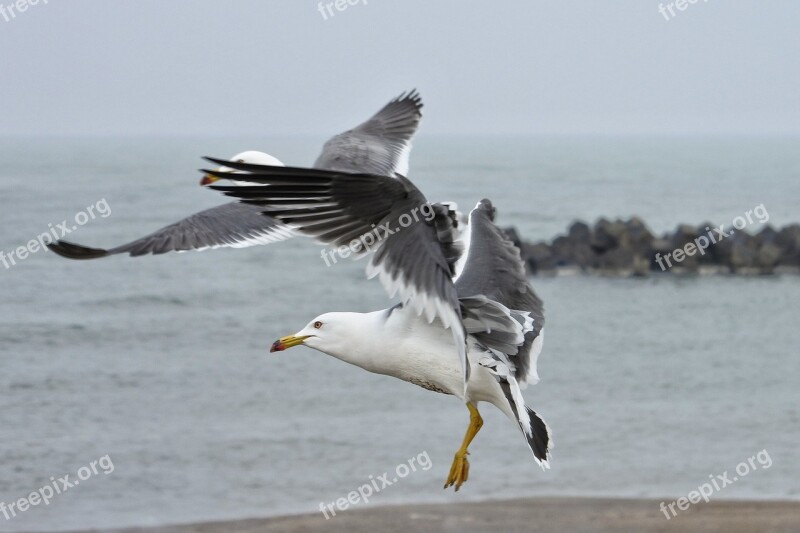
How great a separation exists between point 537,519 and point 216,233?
8.29 m

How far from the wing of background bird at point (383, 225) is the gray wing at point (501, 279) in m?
0.62

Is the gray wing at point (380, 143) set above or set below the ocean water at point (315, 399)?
above

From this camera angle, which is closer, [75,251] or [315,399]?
[75,251]

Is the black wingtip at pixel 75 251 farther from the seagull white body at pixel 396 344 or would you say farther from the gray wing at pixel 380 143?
the gray wing at pixel 380 143

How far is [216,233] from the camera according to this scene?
7.95 m

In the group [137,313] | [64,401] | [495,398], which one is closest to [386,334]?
[495,398]

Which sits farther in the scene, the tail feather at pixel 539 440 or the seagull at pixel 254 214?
the seagull at pixel 254 214

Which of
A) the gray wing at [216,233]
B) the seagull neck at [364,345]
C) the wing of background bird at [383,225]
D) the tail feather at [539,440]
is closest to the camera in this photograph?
the wing of background bird at [383,225]

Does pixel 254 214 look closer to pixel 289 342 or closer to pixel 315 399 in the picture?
pixel 289 342

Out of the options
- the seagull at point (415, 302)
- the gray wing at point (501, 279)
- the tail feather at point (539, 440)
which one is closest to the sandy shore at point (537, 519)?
the gray wing at point (501, 279)

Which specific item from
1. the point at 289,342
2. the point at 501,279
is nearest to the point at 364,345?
the point at 289,342

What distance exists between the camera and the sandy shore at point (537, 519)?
14.5 m

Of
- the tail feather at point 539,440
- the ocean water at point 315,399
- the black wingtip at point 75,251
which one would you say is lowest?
the ocean water at point 315,399

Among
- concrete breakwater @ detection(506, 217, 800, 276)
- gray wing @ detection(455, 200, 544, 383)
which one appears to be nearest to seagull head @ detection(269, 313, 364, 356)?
gray wing @ detection(455, 200, 544, 383)
